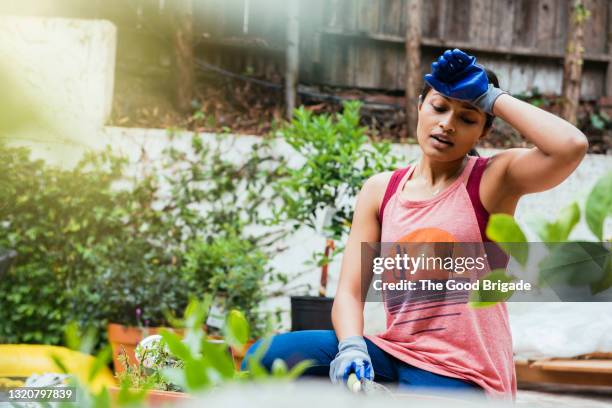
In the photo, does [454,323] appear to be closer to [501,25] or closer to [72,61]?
[72,61]

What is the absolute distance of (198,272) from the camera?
3.39 m

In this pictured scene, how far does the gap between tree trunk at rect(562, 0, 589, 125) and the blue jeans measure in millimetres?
3410

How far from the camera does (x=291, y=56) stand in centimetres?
467

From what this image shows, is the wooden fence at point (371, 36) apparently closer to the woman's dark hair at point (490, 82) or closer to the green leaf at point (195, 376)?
the woman's dark hair at point (490, 82)

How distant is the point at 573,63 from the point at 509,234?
469 cm

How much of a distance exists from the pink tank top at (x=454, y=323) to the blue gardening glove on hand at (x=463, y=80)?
18 cm

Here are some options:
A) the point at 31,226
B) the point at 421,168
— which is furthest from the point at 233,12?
the point at 421,168

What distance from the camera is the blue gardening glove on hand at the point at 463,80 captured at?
1464 millimetres

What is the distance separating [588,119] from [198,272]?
3.42 metres

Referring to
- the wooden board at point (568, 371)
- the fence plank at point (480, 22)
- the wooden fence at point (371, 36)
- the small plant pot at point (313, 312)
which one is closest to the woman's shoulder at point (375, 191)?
the small plant pot at point (313, 312)

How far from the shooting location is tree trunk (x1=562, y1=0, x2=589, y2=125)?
451 cm

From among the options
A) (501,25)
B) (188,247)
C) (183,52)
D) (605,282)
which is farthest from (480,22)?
(605,282)

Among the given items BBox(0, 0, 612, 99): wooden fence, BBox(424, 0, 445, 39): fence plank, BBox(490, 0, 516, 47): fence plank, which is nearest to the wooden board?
BBox(0, 0, 612, 99): wooden fence

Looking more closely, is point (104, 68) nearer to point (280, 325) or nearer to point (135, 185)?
point (135, 185)
